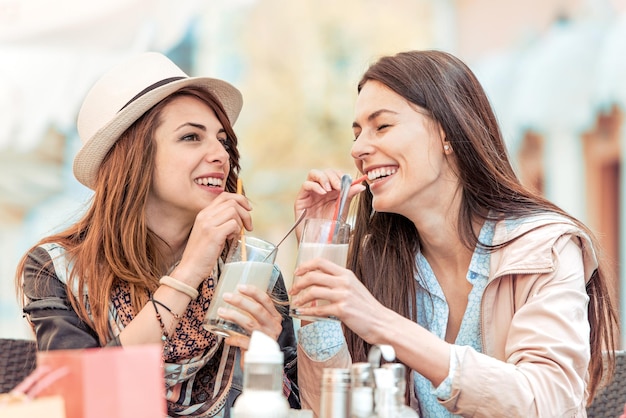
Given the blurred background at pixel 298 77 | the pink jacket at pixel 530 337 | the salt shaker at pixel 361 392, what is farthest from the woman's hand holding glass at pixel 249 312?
the blurred background at pixel 298 77

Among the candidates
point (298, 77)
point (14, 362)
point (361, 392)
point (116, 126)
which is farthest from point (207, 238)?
point (298, 77)

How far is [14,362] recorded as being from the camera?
192 cm

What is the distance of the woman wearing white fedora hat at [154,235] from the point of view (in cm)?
186

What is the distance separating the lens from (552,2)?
451cm

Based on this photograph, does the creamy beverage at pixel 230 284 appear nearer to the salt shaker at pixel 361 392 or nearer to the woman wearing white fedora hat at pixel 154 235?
the woman wearing white fedora hat at pixel 154 235

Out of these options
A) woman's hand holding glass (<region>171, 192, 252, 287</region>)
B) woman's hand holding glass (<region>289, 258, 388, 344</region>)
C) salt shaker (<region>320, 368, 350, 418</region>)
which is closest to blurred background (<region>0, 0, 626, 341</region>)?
woman's hand holding glass (<region>171, 192, 252, 287</region>)

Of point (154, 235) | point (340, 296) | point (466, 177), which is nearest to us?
point (340, 296)

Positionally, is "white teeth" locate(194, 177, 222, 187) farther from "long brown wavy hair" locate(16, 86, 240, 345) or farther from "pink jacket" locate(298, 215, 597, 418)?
"pink jacket" locate(298, 215, 597, 418)

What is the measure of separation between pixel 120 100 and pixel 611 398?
1410 mm

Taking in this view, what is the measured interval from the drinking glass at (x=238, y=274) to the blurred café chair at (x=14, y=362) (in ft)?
1.62

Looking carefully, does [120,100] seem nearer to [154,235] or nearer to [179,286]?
[154,235]

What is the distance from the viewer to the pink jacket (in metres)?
1.54

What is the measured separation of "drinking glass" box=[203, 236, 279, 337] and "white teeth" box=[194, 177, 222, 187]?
40 cm

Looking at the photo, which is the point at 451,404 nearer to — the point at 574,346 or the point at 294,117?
the point at 574,346
